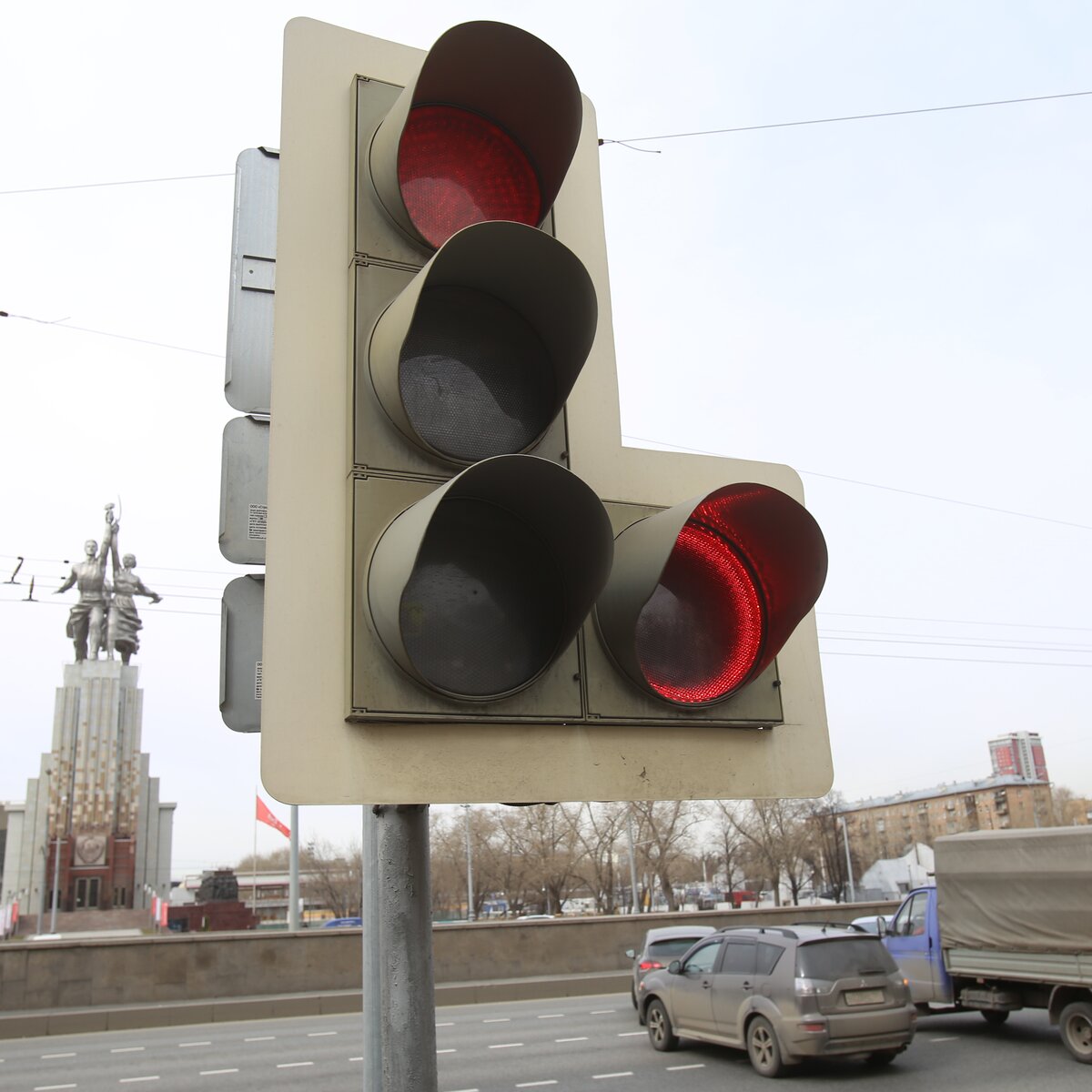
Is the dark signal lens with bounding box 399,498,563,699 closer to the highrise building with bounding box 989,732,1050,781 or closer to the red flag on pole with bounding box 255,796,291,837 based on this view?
the red flag on pole with bounding box 255,796,291,837

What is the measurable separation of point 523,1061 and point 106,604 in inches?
1925

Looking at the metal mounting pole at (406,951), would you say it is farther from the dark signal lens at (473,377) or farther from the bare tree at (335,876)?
the bare tree at (335,876)

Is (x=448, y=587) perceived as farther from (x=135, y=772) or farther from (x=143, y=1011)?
(x=135, y=772)

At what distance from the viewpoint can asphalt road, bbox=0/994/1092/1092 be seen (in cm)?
1127

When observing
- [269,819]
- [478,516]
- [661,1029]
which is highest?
[269,819]

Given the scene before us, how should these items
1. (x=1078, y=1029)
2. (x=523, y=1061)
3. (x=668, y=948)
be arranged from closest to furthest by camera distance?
(x=1078, y=1029)
(x=523, y=1061)
(x=668, y=948)

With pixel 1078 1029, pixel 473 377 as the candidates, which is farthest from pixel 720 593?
pixel 1078 1029

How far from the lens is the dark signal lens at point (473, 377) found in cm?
215

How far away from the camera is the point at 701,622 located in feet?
7.45

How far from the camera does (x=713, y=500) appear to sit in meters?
2.22

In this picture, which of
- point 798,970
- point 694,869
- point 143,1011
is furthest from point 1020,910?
point 694,869

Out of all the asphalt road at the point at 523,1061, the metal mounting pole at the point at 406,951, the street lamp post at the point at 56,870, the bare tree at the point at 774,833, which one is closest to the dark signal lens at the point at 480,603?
the metal mounting pole at the point at 406,951

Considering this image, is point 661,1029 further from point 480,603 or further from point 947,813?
point 947,813

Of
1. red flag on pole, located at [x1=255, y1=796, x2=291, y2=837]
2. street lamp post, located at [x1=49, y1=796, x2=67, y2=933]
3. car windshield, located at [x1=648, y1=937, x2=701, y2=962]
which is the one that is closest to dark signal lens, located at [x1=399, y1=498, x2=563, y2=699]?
car windshield, located at [x1=648, y1=937, x2=701, y2=962]
